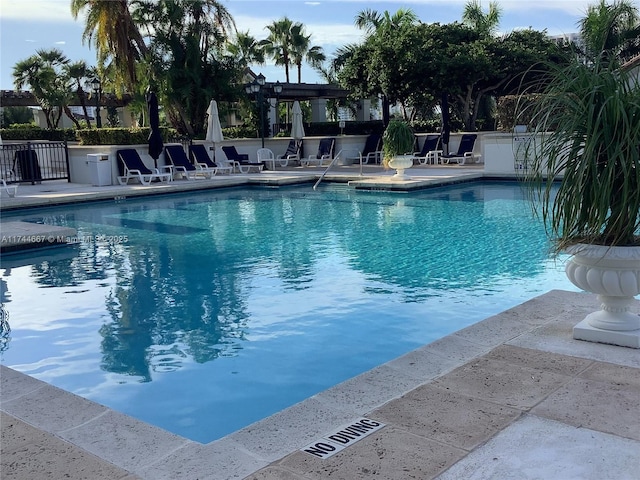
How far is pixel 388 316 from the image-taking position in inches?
232

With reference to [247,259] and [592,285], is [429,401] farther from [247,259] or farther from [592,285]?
[247,259]

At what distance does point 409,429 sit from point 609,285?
165 centimetres

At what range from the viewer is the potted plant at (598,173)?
3641 millimetres

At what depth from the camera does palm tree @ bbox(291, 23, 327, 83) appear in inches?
1515

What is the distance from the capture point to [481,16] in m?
30.6

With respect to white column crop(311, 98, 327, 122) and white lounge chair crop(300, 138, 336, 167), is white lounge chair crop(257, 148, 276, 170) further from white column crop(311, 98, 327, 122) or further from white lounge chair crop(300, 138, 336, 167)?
white column crop(311, 98, 327, 122)

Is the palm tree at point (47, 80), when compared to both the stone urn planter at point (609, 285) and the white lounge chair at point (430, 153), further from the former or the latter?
the stone urn planter at point (609, 285)

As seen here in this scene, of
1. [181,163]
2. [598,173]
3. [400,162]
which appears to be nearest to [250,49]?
[181,163]

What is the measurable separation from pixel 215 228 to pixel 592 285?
777cm

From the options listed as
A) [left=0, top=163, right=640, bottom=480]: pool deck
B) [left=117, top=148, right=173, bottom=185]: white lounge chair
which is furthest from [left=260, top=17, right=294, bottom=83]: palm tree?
[left=0, top=163, right=640, bottom=480]: pool deck

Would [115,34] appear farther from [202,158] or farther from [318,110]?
[318,110]

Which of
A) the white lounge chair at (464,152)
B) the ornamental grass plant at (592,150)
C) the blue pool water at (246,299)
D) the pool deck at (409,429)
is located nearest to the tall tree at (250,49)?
the white lounge chair at (464,152)

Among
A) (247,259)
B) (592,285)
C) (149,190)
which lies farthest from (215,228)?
(592,285)

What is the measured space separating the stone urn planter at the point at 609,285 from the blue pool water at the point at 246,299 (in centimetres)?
147
